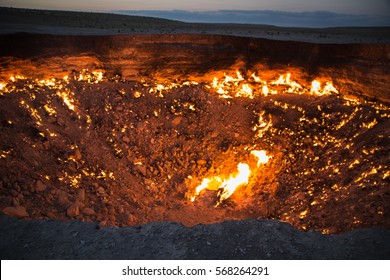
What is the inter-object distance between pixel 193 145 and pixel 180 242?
555 centimetres

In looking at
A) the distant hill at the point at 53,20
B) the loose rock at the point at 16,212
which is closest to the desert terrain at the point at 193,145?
the loose rock at the point at 16,212

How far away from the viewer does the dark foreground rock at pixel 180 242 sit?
402 centimetres

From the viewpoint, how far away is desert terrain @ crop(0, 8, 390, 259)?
4.47 meters

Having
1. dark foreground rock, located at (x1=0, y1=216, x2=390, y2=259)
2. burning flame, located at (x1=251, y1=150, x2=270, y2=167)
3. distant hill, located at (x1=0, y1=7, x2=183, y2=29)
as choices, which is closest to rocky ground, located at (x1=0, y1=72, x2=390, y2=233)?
burning flame, located at (x1=251, y1=150, x2=270, y2=167)

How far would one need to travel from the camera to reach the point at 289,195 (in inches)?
311

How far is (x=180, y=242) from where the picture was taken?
427 cm

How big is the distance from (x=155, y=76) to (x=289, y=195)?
6702mm

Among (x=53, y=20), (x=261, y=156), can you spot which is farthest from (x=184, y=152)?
(x=53, y=20)

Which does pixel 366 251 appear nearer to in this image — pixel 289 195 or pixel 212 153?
pixel 289 195

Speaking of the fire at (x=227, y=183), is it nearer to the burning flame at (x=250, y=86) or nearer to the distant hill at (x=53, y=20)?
the burning flame at (x=250, y=86)

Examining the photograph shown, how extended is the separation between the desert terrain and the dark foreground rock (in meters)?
0.02

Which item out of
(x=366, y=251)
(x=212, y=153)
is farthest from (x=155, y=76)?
(x=366, y=251)

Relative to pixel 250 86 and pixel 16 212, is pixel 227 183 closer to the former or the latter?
pixel 250 86

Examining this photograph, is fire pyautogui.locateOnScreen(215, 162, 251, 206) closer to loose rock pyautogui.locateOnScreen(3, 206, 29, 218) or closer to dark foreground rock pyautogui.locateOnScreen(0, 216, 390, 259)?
dark foreground rock pyautogui.locateOnScreen(0, 216, 390, 259)
